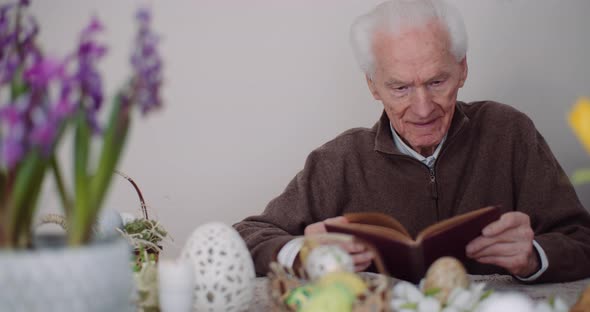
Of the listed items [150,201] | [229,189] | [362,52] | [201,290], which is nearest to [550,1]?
[362,52]

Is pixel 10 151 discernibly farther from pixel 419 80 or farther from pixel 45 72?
pixel 419 80

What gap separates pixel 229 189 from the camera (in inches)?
108

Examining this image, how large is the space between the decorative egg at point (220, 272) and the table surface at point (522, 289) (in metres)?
0.20

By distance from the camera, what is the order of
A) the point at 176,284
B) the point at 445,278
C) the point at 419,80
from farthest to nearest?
the point at 419,80
the point at 445,278
the point at 176,284

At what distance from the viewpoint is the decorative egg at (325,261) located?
1021 millimetres

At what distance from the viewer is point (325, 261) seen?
1.03 metres

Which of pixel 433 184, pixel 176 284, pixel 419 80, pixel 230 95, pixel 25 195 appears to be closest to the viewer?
pixel 25 195

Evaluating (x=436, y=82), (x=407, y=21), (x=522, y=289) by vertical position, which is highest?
(x=407, y=21)

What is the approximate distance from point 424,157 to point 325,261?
1.16 m

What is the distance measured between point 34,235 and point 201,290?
0.32 m

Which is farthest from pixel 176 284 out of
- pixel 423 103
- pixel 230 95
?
pixel 230 95

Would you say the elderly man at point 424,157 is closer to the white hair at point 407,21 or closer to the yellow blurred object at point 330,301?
the white hair at point 407,21

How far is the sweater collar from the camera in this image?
2.03 meters

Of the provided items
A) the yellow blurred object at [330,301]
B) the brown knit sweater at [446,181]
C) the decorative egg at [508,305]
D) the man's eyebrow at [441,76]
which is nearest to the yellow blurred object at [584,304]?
the decorative egg at [508,305]
